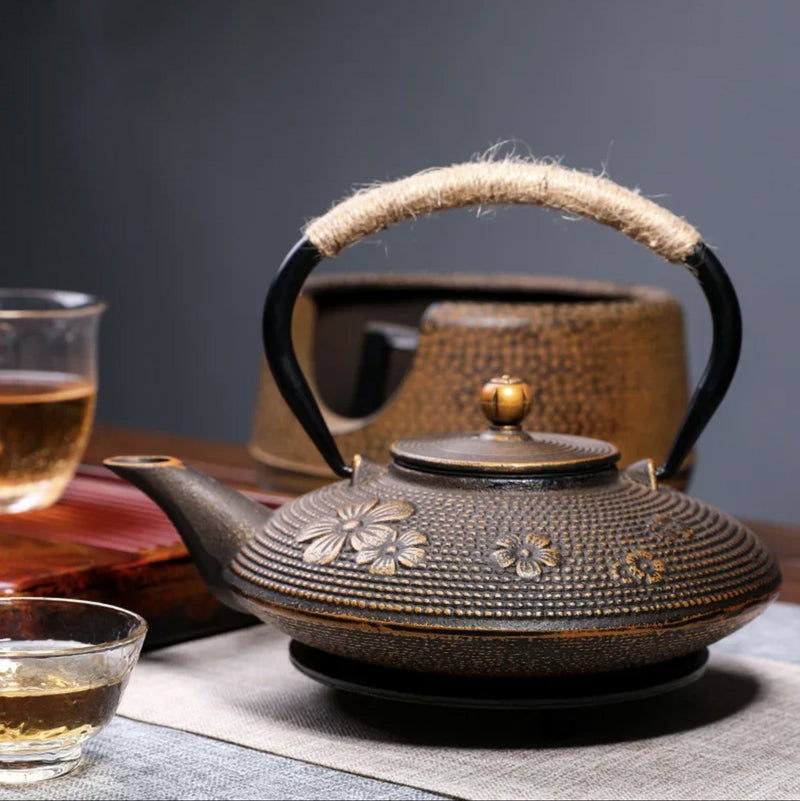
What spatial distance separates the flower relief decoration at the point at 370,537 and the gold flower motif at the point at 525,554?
0.03 metres

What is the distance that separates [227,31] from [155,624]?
6.61ft

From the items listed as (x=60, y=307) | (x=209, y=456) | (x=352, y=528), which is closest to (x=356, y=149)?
(x=209, y=456)

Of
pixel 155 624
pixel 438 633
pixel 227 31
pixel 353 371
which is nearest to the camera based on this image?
pixel 438 633

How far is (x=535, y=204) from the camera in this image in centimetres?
70

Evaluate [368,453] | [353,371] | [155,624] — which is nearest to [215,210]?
[353,371]

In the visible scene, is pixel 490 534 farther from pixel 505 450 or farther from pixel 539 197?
pixel 539 197

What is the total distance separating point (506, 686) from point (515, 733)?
0.10 ft

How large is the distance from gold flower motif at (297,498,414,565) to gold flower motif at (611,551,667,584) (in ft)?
0.32

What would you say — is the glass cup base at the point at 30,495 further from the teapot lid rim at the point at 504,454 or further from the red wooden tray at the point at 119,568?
the teapot lid rim at the point at 504,454

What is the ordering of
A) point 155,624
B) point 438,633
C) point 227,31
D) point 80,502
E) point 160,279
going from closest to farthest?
point 438,633 < point 155,624 < point 80,502 < point 227,31 < point 160,279

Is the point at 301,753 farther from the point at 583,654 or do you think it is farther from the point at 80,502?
the point at 80,502

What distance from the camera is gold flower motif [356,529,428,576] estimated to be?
23.7 inches

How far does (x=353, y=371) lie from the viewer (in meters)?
1.39

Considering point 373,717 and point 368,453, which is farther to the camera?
point 368,453
